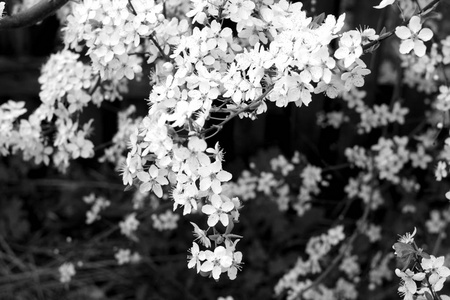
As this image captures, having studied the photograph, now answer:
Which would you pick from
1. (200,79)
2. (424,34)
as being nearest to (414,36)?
(424,34)

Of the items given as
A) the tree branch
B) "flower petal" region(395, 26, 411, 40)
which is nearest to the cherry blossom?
"flower petal" region(395, 26, 411, 40)

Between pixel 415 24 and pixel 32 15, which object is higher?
pixel 32 15

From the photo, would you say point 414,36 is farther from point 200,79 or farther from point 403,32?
point 200,79

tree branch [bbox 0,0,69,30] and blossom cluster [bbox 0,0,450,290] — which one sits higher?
tree branch [bbox 0,0,69,30]

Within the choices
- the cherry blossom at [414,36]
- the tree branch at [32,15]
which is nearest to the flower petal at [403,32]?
the cherry blossom at [414,36]

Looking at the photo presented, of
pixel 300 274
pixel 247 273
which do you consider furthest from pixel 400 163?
pixel 247 273

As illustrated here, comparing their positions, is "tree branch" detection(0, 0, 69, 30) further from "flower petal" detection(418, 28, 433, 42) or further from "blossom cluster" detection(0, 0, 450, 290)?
"flower petal" detection(418, 28, 433, 42)

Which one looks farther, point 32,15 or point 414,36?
point 32,15

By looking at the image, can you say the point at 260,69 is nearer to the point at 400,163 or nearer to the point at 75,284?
the point at 400,163
